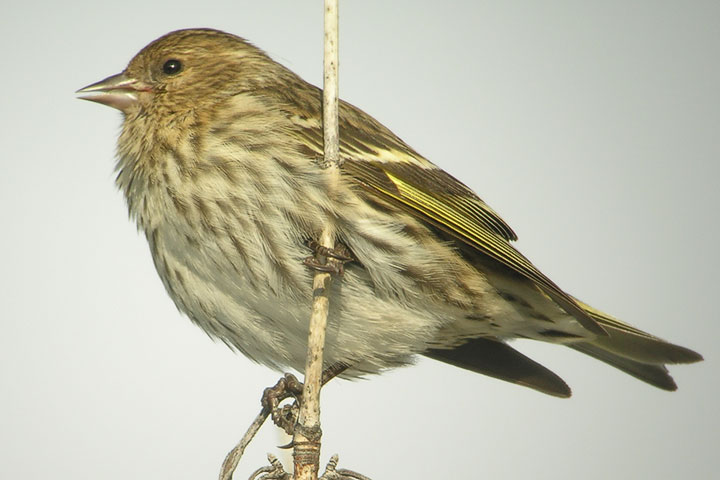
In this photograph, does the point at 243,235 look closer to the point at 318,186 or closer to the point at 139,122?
the point at 318,186

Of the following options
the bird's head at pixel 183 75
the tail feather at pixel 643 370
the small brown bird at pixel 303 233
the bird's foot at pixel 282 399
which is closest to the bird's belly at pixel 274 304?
the small brown bird at pixel 303 233

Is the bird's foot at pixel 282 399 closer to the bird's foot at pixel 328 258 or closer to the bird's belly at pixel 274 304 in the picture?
the bird's belly at pixel 274 304

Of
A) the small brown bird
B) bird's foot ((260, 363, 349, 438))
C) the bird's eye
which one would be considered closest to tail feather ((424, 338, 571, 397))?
the small brown bird

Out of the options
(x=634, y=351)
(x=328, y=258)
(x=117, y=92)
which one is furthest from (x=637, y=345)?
(x=117, y=92)

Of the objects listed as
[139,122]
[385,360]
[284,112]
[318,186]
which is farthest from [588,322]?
[139,122]

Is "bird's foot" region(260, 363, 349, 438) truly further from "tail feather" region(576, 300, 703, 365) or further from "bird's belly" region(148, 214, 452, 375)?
"tail feather" region(576, 300, 703, 365)

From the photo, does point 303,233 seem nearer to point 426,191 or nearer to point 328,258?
point 328,258
